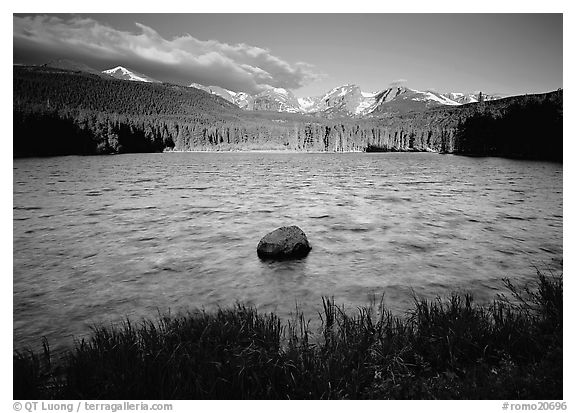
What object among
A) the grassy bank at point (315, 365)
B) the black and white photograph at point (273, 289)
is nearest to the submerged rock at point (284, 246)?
the black and white photograph at point (273, 289)

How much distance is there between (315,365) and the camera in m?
3.71

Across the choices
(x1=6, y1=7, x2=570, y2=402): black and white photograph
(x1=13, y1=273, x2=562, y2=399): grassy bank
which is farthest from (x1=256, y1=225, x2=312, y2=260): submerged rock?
(x1=13, y1=273, x2=562, y2=399): grassy bank

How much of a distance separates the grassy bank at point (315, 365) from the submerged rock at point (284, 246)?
519 centimetres

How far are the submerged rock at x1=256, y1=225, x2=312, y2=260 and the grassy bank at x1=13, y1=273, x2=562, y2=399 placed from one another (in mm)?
5193

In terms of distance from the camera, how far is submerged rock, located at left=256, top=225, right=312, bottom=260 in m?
10.0

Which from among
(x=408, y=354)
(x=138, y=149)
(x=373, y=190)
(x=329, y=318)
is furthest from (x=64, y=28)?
(x=138, y=149)

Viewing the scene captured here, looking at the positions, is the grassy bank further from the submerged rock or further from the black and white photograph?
the submerged rock

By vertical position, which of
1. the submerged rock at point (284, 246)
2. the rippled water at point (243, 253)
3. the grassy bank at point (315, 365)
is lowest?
the rippled water at point (243, 253)

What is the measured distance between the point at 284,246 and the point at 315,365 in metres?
6.42

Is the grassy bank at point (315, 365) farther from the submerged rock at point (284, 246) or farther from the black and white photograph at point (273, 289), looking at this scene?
the submerged rock at point (284, 246)

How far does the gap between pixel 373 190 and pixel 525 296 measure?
20.9m

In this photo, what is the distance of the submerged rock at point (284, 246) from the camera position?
32.9 feet
